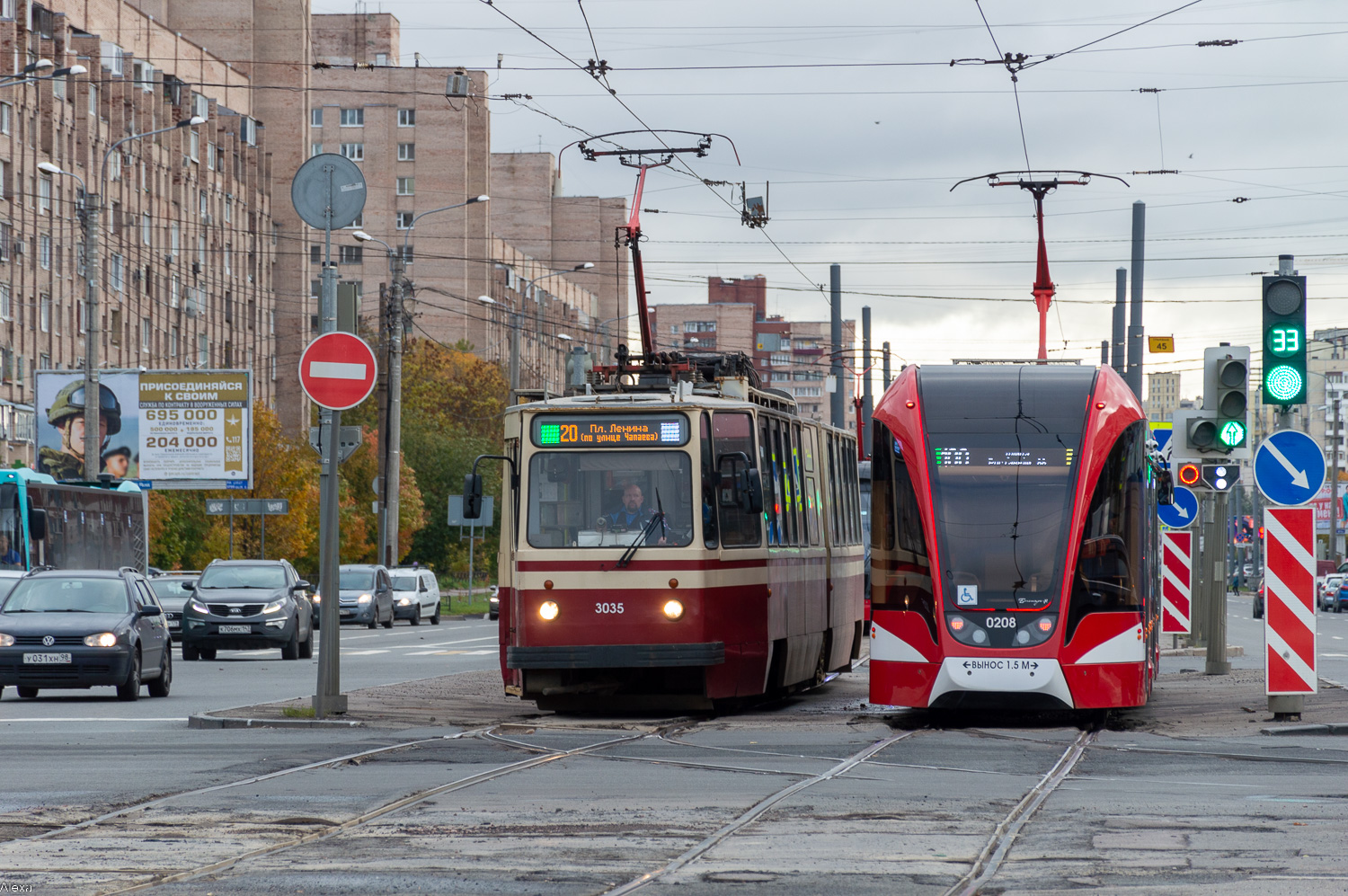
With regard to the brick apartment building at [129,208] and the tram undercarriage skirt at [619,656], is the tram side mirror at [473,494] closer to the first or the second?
the tram undercarriage skirt at [619,656]

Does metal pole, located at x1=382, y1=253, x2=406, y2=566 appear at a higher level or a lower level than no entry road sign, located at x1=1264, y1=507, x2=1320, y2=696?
higher

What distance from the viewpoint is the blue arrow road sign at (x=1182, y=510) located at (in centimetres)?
2836

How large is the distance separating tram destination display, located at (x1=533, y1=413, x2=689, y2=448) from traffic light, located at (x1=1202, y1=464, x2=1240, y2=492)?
28.7ft

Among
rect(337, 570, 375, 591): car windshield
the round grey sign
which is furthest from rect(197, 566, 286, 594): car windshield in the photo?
the round grey sign

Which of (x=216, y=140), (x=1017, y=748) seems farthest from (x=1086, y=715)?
(x=216, y=140)

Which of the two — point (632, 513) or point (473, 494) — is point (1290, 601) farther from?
point (473, 494)

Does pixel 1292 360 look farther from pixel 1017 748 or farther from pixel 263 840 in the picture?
pixel 263 840

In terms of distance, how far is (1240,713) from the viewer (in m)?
18.6

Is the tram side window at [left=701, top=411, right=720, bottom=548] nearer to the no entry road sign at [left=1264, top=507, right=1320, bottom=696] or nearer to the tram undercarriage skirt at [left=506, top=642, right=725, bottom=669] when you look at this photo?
the tram undercarriage skirt at [left=506, top=642, right=725, bottom=669]

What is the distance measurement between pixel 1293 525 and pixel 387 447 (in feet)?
127

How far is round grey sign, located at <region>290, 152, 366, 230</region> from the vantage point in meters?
19.2

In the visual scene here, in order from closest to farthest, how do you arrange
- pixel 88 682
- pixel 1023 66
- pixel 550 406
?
pixel 550 406
pixel 88 682
pixel 1023 66

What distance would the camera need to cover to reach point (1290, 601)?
57.8ft

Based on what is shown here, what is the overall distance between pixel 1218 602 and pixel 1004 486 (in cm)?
906
